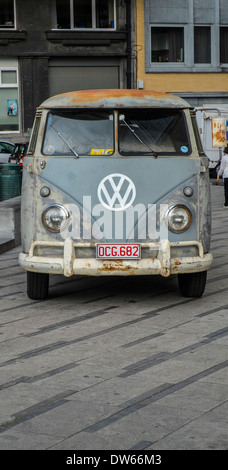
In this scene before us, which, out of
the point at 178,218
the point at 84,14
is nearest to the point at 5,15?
the point at 84,14

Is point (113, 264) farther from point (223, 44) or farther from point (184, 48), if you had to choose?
point (223, 44)

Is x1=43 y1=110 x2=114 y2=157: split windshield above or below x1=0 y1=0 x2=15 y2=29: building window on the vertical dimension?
below

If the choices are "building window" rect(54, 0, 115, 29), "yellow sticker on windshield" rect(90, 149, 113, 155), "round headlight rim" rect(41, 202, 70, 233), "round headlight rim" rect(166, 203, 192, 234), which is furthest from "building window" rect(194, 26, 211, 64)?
"round headlight rim" rect(41, 202, 70, 233)

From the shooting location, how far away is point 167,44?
36.2 meters

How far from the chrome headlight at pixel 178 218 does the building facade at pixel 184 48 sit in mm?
27300

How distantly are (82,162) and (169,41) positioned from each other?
28902mm

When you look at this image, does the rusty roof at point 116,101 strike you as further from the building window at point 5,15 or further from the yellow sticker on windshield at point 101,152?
the building window at point 5,15

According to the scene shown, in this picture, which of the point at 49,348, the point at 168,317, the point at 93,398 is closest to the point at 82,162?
the point at 168,317

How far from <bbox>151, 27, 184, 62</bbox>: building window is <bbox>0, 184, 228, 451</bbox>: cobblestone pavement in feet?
89.5

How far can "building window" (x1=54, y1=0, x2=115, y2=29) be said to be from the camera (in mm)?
35062

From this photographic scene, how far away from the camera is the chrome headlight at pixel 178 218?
27.2ft

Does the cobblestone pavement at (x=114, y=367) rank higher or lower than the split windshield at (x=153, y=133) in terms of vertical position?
lower

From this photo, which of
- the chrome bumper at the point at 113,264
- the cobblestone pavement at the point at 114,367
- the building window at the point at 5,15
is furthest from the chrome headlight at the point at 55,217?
the building window at the point at 5,15

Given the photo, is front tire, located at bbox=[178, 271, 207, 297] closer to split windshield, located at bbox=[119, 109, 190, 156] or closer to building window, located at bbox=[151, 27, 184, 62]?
split windshield, located at bbox=[119, 109, 190, 156]
